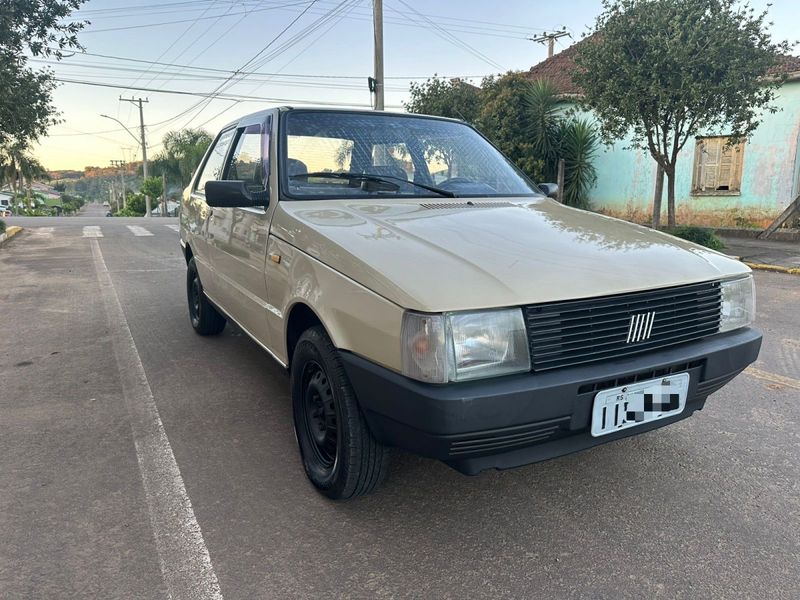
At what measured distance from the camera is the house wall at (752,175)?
11742 millimetres

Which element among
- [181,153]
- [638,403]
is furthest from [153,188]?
[638,403]

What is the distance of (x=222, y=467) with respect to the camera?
271cm

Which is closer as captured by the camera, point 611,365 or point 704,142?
point 611,365

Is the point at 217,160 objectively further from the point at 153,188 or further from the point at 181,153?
the point at 153,188

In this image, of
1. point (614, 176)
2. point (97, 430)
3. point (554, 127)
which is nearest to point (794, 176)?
point (614, 176)

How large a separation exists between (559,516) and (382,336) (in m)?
1.10

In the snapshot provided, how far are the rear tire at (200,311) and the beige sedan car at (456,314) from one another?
176 centimetres

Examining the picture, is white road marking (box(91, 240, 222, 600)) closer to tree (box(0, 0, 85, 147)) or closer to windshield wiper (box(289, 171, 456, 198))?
windshield wiper (box(289, 171, 456, 198))

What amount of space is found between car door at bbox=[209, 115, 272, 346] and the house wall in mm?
11886

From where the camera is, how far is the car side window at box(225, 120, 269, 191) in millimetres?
3105

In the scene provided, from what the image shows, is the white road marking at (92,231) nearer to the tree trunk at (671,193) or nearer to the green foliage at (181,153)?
the tree trunk at (671,193)

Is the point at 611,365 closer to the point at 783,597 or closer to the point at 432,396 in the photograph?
the point at 432,396

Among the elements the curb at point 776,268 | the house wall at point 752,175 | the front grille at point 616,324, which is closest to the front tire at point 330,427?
the front grille at point 616,324

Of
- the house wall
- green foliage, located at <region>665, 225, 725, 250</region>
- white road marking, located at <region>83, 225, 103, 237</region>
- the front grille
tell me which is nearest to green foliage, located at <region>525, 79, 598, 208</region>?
the house wall
